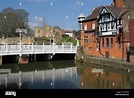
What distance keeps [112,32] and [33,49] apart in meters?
3.46

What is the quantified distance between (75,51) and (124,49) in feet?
11.2

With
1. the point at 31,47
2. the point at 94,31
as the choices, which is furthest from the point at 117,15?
the point at 31,47

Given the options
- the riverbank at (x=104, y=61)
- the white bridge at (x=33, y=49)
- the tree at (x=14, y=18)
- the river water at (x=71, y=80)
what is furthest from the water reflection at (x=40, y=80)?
the white bridge at (x=33, y=49)

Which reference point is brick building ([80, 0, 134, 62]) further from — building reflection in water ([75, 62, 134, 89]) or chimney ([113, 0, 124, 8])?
building reflection in water ([75, 62, 134, 89])

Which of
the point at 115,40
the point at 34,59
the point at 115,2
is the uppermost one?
the point at 115,2

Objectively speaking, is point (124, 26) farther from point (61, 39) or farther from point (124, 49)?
point (61, 39)

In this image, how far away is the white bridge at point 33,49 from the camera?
7625 millimetres

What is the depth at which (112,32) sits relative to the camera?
823cm

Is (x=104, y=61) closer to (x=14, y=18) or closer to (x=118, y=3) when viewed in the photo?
(x=118, y=3)

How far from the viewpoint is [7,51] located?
25.1 feet

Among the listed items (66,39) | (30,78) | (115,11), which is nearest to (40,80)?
(30,78)

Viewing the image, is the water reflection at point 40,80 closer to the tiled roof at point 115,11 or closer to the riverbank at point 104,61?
the riverbank at point 104,61

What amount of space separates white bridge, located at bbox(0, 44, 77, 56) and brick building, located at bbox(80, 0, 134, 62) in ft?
3.06

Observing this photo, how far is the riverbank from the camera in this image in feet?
20.9
